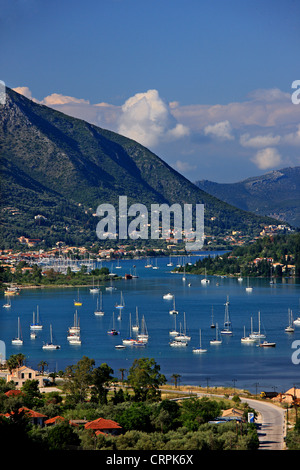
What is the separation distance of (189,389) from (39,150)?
79.3m

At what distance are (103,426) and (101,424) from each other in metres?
0.05

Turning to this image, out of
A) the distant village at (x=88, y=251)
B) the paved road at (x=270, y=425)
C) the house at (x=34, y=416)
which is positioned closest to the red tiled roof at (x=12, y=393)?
the house at (x=34, y=416)

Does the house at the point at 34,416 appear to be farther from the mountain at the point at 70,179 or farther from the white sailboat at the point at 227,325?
the mountain at the point at 70,179

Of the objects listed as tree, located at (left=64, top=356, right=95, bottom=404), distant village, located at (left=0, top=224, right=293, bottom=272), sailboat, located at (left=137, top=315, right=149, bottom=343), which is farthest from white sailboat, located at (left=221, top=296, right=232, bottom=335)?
distant village, located at (left=0, top=224, right=293, bottom=272)

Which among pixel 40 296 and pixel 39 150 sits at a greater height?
pixel 39 150

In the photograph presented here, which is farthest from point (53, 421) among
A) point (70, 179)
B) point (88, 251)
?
point (70, 179)

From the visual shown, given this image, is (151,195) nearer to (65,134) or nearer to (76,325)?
(65,134)

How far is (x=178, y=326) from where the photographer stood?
26.3 m

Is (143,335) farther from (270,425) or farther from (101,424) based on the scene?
(101,424)

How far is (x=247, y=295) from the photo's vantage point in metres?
36.7

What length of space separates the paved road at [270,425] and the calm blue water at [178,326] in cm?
224

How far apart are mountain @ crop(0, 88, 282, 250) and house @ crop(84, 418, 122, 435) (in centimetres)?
5592
